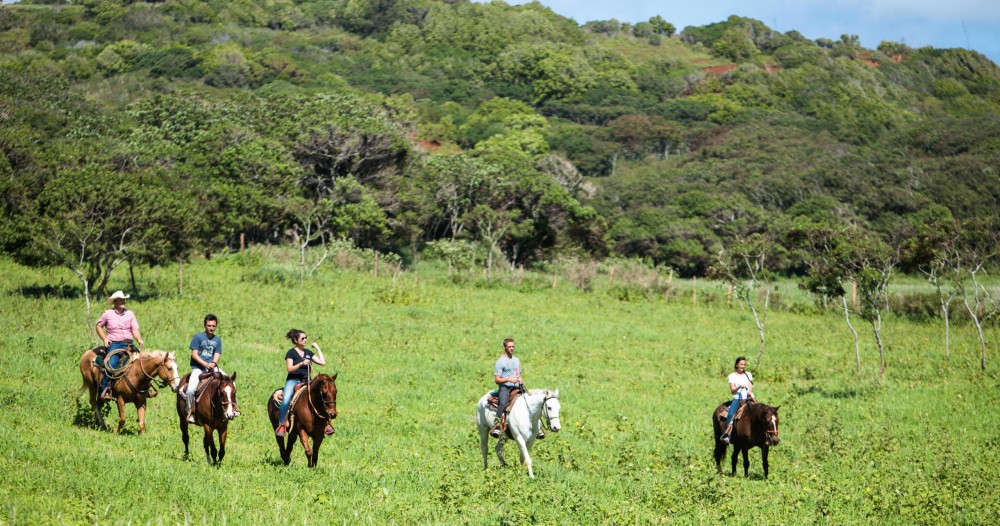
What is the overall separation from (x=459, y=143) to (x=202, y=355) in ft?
364

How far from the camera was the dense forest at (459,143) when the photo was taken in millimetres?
43875

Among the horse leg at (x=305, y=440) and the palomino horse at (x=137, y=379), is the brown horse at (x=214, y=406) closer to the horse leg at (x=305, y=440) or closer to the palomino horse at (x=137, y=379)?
the horse leg at (x=305, y=440)

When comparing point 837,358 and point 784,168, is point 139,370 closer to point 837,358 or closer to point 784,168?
point 837,358

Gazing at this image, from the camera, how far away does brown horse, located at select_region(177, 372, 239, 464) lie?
44.0ft

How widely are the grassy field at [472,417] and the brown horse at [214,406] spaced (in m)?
0.43

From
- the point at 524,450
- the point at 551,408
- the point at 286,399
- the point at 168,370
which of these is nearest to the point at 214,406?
the point at 286,399

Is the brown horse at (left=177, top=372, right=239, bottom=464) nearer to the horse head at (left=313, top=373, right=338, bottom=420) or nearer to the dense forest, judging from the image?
the horse head at (left=313, top=373, right=338, bottom=420)

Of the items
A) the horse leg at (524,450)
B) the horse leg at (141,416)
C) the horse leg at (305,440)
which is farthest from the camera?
the horse leg at (141,416)

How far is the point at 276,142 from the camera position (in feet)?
201

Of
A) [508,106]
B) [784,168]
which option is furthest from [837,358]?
[508,106]

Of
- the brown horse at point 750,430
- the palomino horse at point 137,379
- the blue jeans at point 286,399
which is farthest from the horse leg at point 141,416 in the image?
the brown horse at point 750,430

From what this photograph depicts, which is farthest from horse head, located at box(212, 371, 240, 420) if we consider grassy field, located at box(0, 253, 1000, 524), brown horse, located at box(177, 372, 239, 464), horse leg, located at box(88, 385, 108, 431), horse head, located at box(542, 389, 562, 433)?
horse head, located at box(542, 389, 562, 433)

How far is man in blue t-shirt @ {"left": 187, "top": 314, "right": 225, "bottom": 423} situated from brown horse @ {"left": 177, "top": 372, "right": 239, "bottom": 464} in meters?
0.13

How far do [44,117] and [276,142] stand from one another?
1927 centimetres
